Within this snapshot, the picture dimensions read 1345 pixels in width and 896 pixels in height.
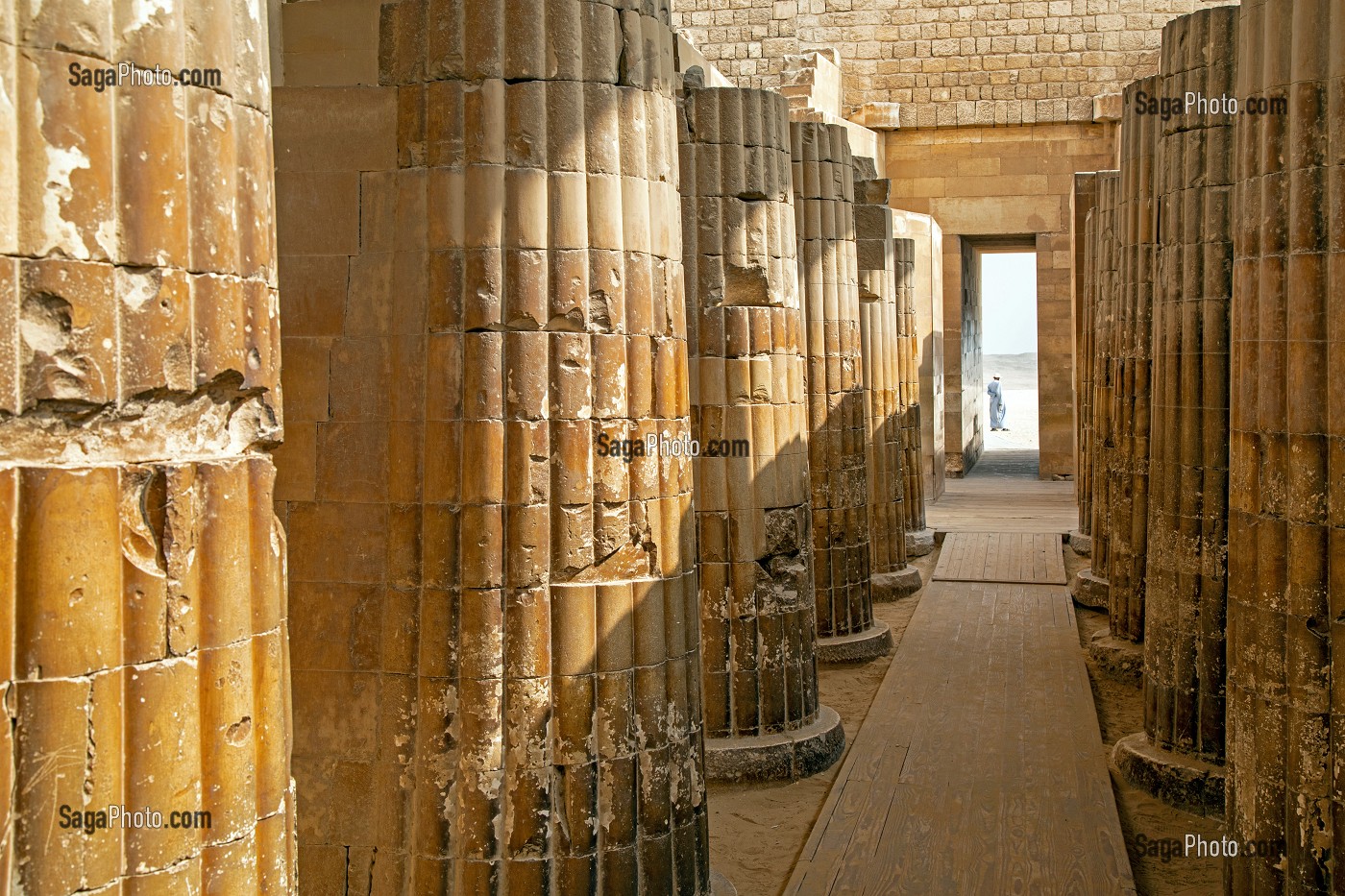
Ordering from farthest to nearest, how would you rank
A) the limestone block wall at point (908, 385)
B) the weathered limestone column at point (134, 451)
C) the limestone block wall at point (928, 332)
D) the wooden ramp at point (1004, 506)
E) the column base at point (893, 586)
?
the limestone block wall at point (928, 332), the wooden ramp at point (1004, 506), the limestone block wall at point (908, 385), the column base at point (893, 586), the weathered limestone column at point (134, 451)

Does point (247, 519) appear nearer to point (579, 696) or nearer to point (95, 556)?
point (95, 556)

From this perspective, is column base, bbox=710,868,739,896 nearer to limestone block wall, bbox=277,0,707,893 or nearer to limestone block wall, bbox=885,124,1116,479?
limestone block wall, bbox=277,0,707,893

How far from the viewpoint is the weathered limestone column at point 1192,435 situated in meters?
7.71

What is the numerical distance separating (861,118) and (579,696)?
20.5 metres

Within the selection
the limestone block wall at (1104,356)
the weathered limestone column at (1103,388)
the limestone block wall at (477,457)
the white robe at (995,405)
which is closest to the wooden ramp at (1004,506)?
the limestone block wall at (1104,356)

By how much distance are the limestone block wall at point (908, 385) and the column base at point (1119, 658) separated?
508 cm

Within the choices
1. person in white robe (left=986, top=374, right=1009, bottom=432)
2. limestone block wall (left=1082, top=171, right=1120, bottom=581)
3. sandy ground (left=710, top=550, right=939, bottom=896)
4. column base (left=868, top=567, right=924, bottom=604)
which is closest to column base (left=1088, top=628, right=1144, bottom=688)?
limestone block wall (left=1082, top=171, right=1120, bottom=581)

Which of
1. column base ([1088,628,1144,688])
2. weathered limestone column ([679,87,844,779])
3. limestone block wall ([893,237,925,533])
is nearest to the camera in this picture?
weathered limestone column ([679,87,844,779])

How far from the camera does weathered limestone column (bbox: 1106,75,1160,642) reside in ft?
32.2

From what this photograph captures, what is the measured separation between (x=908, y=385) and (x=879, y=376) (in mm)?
2407

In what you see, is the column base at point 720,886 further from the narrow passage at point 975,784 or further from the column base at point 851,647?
the column base at point 851,647

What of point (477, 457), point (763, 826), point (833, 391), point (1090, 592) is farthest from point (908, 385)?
point (477, 457)

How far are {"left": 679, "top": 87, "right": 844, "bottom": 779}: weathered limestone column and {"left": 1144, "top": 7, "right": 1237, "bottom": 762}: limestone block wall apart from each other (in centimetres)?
225

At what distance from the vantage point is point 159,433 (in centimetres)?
291
